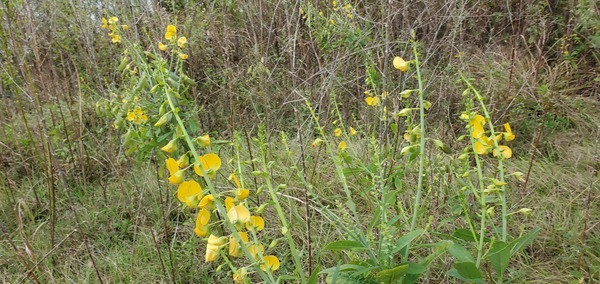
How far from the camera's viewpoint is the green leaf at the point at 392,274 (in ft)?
3.26

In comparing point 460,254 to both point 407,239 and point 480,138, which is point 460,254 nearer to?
point 407,239

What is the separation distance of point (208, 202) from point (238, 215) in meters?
0.06

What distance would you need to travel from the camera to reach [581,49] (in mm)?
3408

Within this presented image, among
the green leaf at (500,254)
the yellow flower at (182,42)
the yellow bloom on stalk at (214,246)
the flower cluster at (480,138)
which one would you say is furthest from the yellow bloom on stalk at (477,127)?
the yellow flower at (182,42)

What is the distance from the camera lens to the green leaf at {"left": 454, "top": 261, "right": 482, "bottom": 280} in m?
0.99

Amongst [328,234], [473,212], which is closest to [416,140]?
[473,212]

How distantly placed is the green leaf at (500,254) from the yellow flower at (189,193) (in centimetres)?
62

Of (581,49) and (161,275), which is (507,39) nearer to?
(581,49)

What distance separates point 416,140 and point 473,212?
29.9 inches

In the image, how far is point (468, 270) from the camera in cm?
100

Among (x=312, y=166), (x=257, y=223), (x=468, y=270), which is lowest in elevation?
(x=312, y=166)

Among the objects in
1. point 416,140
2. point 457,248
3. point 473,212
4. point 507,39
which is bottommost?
point 507,39

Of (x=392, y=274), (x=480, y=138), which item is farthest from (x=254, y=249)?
(x=480, y=138)

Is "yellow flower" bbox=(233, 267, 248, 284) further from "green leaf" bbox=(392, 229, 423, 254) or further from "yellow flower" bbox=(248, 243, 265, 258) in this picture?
"green leaf" bbox=(392, 229, 423, 254)
